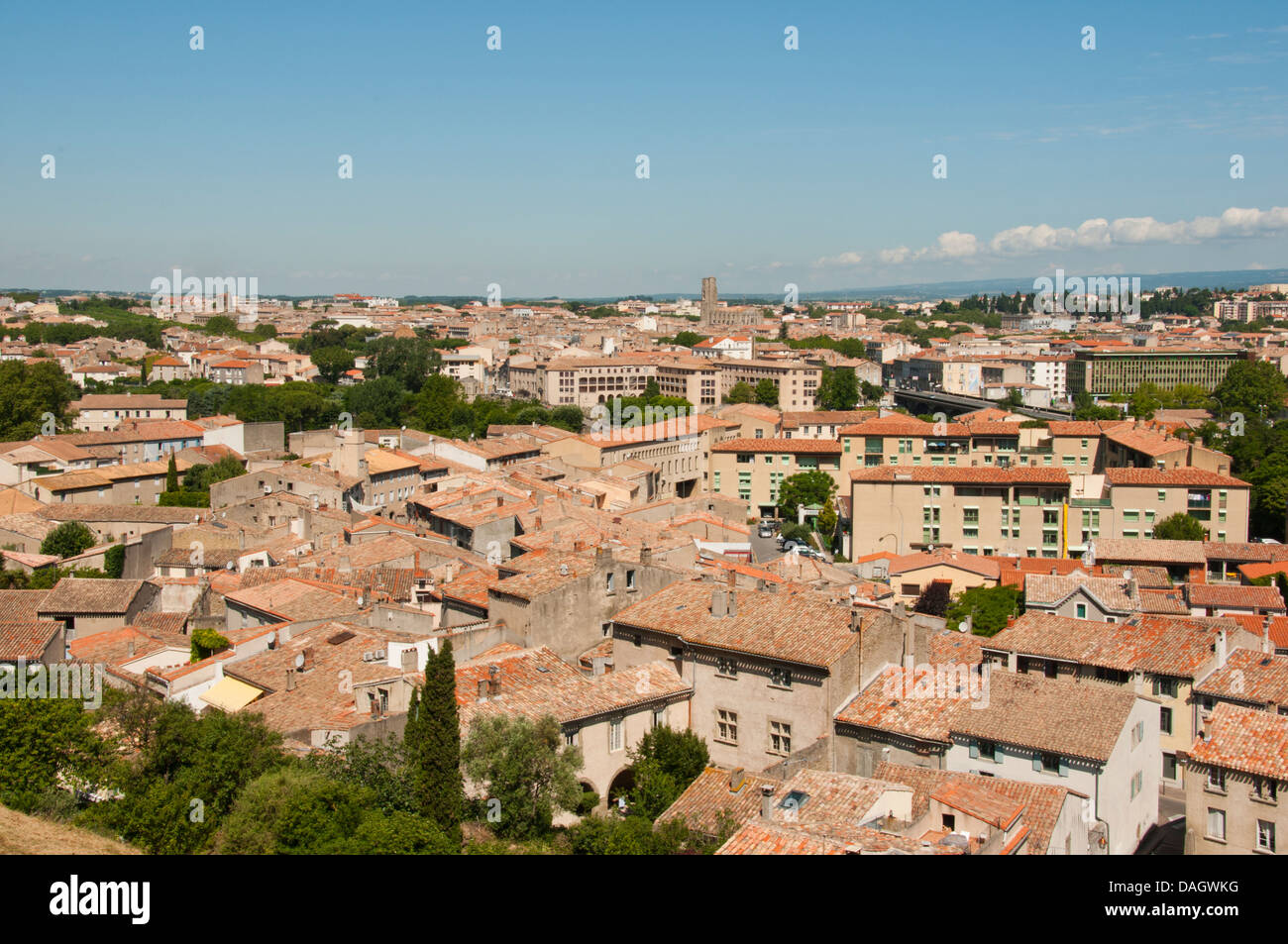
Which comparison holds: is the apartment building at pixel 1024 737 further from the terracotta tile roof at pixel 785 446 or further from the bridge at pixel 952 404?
the bridge at pixel 952 404

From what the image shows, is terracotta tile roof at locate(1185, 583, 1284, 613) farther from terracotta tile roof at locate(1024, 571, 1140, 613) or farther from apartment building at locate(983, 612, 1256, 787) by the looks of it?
apartment building at locate(983, 612, 1256, 787)

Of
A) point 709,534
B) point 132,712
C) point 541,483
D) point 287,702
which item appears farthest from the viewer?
point 541,483

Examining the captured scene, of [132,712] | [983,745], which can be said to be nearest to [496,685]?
[132,712]

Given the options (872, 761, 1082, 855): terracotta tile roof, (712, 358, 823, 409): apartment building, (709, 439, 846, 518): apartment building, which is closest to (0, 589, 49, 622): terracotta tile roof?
(872, 761, 1082, 855): terracotta tile roof

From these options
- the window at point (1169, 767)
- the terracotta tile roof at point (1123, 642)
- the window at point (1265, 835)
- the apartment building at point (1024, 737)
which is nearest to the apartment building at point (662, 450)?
the terracotta tile roof at point (1123, 642)

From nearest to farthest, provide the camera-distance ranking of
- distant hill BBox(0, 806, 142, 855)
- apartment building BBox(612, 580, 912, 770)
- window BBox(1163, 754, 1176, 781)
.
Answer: distant hill BBox(0, 806, 142, 855), apartment building BBox(612, 580, 912, 770), window BBox(1163, 754, 1176, 781)

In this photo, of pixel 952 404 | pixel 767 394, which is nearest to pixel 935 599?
pixel 952 404

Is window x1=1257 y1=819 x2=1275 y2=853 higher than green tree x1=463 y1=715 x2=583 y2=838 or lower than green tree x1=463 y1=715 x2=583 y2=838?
lower

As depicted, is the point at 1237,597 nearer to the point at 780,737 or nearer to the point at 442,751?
the point at 780,737
